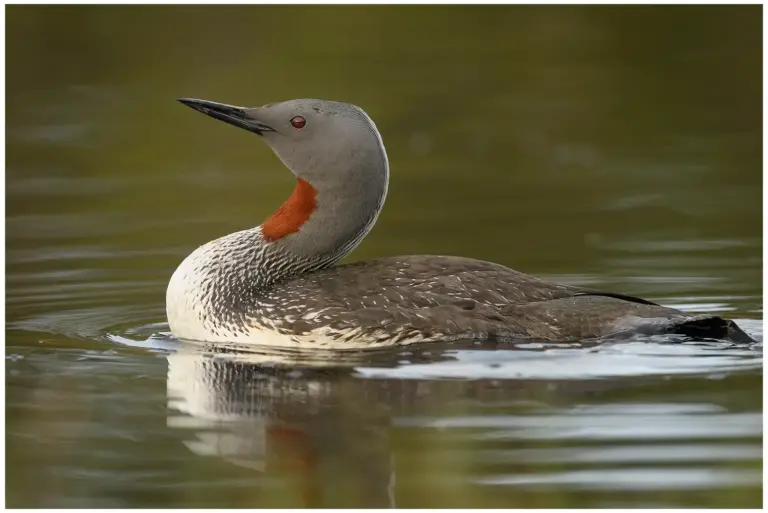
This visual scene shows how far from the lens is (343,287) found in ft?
25.0

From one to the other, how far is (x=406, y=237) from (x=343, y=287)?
2.88 meters

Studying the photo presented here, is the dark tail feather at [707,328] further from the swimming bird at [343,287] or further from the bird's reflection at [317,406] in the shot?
the bird's reflection at [317,406]

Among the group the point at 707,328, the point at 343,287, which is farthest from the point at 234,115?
A: the point at 707,328

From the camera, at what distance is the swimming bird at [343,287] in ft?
24.5

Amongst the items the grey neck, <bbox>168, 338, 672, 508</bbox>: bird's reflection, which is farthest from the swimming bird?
<bbox>168, 338, 672, 508</bbox>: bird's reflection

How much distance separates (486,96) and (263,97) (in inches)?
95.1

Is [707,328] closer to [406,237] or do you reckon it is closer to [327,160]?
[327,160]

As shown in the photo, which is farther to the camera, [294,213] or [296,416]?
[294,213]

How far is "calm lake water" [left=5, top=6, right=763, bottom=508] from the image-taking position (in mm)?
5703

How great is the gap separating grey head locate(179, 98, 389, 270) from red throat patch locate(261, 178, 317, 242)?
11 millimetres

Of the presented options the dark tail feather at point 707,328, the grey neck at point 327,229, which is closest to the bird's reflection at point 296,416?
the grey neck at point 327,229

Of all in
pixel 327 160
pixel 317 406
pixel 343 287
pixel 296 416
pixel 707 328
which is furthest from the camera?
pixel 327 160

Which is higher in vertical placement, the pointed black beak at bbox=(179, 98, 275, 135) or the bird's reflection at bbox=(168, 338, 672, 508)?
the pointed black beak at bbox=(179, 98, 275, 135)

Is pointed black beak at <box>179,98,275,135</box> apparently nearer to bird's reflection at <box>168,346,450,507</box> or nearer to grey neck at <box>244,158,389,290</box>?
grey neck at <box>244,158,389,290</box>
